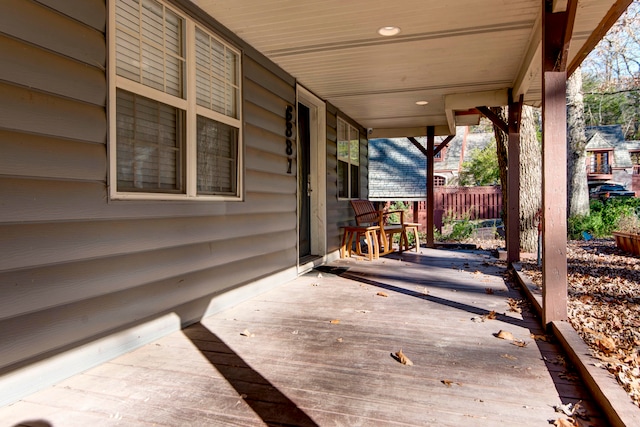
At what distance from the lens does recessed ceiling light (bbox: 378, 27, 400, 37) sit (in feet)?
11.5

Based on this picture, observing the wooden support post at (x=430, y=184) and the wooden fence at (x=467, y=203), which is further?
the wooden fence at (x=467, y=203)

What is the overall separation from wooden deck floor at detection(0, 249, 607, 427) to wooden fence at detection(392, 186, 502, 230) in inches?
455

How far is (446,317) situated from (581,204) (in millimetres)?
10304

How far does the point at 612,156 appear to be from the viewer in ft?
83.0

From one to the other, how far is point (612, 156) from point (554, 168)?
93.1ft

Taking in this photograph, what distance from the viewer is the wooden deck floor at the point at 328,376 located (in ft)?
5.36

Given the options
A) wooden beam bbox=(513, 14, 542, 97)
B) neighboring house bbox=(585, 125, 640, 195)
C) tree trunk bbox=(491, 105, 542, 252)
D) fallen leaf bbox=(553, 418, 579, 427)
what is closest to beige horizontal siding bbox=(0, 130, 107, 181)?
fallen leaf bbox=(553, 418, 579, 427)

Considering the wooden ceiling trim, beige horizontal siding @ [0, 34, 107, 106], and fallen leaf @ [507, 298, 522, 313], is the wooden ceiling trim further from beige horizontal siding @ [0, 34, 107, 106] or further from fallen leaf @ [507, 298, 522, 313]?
fallen leaf @ [507, 298, 522, 313]

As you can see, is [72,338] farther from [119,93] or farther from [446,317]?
[446,317]

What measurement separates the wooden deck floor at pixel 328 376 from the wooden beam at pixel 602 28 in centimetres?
234

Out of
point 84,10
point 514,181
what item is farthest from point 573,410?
point 514,181

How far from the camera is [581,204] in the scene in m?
11.2

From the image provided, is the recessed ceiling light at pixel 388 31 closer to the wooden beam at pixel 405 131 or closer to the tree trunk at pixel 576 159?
the wooden beam at pixel 405 131

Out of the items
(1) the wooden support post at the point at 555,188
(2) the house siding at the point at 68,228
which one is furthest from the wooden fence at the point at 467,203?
(2) the house siding at the point at 68,228
